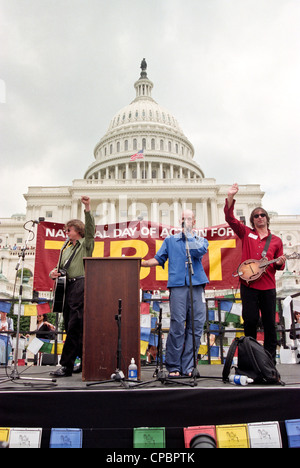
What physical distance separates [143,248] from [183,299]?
418cm

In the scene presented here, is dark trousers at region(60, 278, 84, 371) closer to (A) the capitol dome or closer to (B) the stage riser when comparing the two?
(B) the stage riser

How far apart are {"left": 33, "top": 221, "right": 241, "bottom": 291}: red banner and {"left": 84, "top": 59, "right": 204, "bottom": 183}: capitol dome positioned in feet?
213

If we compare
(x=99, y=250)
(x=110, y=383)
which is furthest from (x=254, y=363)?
(x=99, y=250)

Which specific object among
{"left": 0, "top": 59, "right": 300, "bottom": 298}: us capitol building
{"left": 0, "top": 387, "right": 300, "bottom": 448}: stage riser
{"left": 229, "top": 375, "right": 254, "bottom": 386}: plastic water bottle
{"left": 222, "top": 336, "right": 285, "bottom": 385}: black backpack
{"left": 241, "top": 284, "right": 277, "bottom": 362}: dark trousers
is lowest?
{"left": 0, "top": 387, "right": 300, "bottom": 448}: stage riser

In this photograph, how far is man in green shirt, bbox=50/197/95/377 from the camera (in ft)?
15.3

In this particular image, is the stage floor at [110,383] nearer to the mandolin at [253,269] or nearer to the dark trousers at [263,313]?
the dark trousers at [263,313]

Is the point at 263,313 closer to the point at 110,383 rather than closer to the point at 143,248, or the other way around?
the point at 110,383

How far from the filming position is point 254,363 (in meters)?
3.65

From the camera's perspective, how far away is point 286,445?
9.53 feet

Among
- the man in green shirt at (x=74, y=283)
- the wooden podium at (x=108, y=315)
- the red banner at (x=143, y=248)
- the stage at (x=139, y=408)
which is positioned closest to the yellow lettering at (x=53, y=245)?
the red banner at (x=143, y=248)

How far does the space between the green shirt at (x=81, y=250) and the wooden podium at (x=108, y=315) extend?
0.69 metres

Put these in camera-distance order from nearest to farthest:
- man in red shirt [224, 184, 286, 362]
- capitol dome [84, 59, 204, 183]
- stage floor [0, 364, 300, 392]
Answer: stage floor [0, 364, 300, 392] → man in red shirt [224, 184, 286, 362] → capitol dome [84, 59, 204, 183]

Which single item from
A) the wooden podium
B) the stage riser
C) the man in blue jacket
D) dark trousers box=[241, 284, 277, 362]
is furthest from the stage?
dark trousers box=[241, 284, 277, 362]
